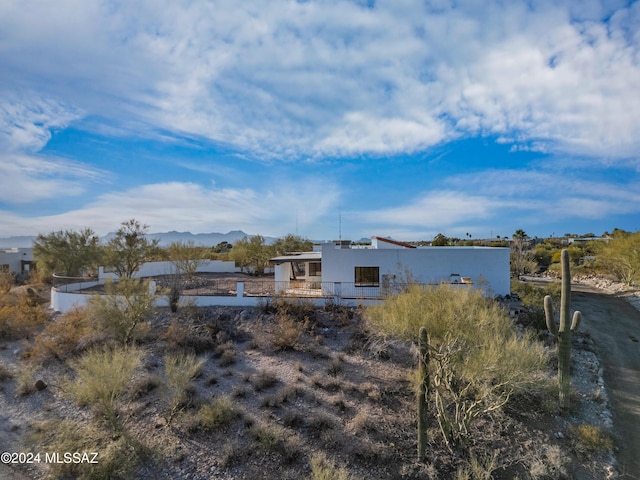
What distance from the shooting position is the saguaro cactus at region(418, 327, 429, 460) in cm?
955

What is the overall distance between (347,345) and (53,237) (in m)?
31.1

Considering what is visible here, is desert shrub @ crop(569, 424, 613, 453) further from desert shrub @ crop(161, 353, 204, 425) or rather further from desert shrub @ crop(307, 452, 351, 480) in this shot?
desert shrub @ crop(161, 353, 204, 425)

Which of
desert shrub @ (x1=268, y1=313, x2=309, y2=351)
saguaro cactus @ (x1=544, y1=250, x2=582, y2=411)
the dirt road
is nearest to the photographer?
the dirt road

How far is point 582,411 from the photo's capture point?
1177cm

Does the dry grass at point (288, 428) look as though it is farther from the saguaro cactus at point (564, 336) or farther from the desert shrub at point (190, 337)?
the desert shrub at point (190, 337)

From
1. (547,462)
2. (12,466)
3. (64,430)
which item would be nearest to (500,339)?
(547,462)

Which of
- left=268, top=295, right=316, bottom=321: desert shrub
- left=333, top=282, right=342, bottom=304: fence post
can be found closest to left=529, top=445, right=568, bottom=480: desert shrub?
left=268, top=295, right=316, bottom=321: desert shrub

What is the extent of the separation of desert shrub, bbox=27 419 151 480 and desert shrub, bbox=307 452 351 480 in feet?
16.6

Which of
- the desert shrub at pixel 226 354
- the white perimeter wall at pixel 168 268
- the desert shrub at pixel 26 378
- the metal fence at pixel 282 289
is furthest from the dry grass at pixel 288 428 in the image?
the white perimeter wall at pixel 168 268

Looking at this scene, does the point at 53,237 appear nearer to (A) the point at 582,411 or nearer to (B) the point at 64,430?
(B) the point at 64,430

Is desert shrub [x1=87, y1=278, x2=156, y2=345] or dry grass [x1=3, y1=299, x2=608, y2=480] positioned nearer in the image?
dry grass [x1=3, y1=299, x2=608, y2=480]

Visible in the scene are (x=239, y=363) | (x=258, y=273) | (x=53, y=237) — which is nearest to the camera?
(x=239, y=363)

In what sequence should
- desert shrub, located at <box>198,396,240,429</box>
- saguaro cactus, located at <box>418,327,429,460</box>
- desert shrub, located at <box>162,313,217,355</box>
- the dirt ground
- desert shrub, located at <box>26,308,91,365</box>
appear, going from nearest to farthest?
saguaro cactus, located at <box>418,327,429,460</box> → the dirt ground → desert shrub, located at <box>198,396,240,429</box> → desert shrub, located at <box>26,308,91,365</box> → desert shrub, located at <box>162,313,217,355</box>

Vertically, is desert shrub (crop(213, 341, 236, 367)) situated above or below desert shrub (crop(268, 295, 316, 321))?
below
